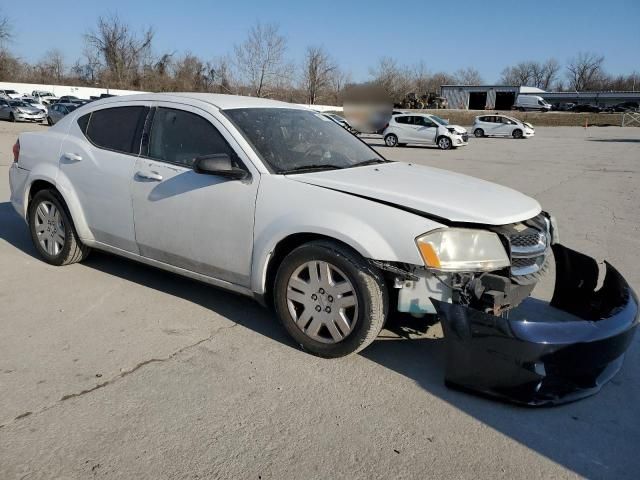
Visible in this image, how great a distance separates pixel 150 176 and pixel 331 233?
1.68 m

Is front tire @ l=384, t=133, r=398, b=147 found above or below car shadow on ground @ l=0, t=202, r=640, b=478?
above

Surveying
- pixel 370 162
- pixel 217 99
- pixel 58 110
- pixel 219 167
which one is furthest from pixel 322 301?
pixel 58 110

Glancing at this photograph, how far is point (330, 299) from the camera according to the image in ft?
10.5

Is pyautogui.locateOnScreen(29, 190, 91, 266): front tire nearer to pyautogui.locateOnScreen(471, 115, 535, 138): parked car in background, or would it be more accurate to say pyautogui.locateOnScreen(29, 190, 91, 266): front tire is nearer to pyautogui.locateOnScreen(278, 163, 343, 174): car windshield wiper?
pyautogui.locateOnScreen(278, 163, 343, 174): car windshield wiper

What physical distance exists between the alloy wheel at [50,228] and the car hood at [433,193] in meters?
2.64

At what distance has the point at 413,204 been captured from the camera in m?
3.06

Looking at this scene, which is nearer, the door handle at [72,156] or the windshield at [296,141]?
the windshield at [296,141]

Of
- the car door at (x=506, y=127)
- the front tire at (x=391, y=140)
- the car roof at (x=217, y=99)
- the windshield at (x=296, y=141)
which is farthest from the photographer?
the car door at (x=506, y=127)

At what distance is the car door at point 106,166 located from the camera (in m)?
4.19

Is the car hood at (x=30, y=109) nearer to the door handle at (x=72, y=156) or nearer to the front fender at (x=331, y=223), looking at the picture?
the door handle at (x=72, y=156)

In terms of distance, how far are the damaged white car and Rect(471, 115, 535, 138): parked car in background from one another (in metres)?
33.8

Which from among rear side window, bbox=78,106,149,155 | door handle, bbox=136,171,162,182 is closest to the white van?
rear side window, bbox=78,106,149,155

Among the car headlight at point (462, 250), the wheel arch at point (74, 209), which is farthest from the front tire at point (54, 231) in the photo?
the car headlight at point (462, 250)

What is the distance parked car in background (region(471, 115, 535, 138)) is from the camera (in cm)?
3503
